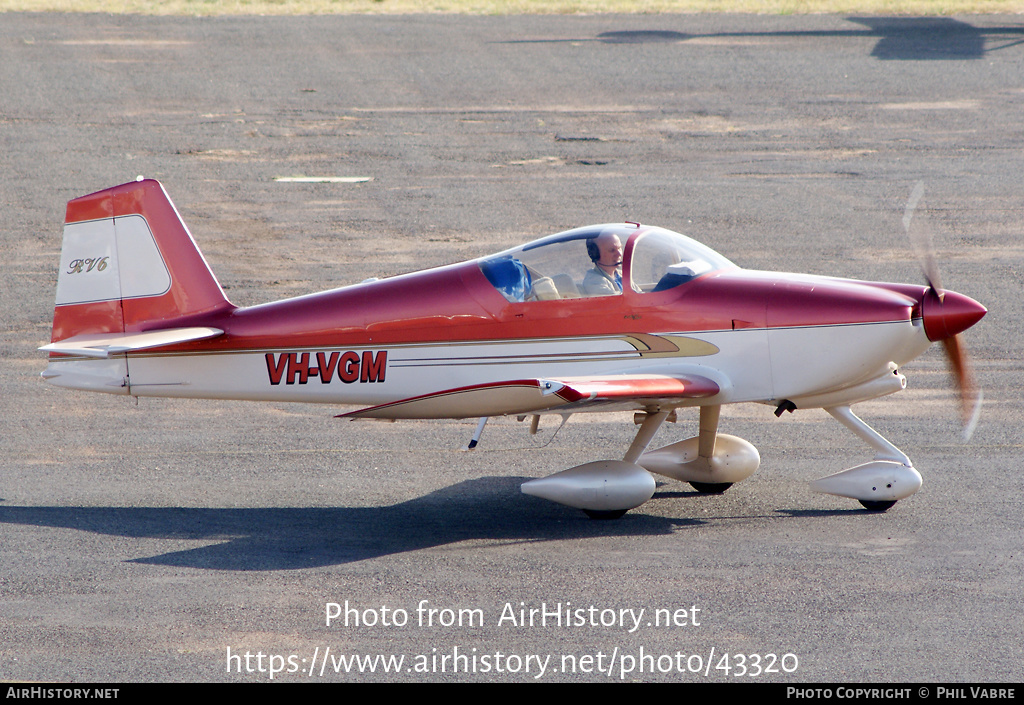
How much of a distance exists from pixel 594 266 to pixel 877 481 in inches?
111

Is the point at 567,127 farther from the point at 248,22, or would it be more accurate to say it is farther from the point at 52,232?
the point at 248,22

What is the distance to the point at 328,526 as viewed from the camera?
27.9 feet

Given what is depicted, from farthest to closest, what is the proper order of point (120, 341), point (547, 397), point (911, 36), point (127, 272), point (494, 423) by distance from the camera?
point (911, 36)
point (494, 423)
point (127, 272)
point (120, 341)
point (547, 397)

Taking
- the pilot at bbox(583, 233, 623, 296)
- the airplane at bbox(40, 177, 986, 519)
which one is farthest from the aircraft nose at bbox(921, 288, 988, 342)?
the pilot at bbox(583, 233, 623, 296)

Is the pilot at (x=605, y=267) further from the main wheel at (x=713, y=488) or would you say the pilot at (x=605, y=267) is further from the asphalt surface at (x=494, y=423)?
the main wheel at (x=713, y=488)

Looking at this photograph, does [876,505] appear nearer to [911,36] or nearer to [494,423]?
[494,423]

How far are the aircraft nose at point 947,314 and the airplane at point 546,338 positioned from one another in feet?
0.04

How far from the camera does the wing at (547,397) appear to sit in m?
7.77

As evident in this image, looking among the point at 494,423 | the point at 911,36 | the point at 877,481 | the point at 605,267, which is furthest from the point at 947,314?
the point at 911,36

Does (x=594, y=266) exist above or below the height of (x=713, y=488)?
above

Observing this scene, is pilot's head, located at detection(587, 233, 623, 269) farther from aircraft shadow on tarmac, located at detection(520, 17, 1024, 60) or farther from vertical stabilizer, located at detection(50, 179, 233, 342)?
aircraft shadow on tarmac, located at detection(520, 17, 1024, 60)

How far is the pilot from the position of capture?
8562 millimetres
